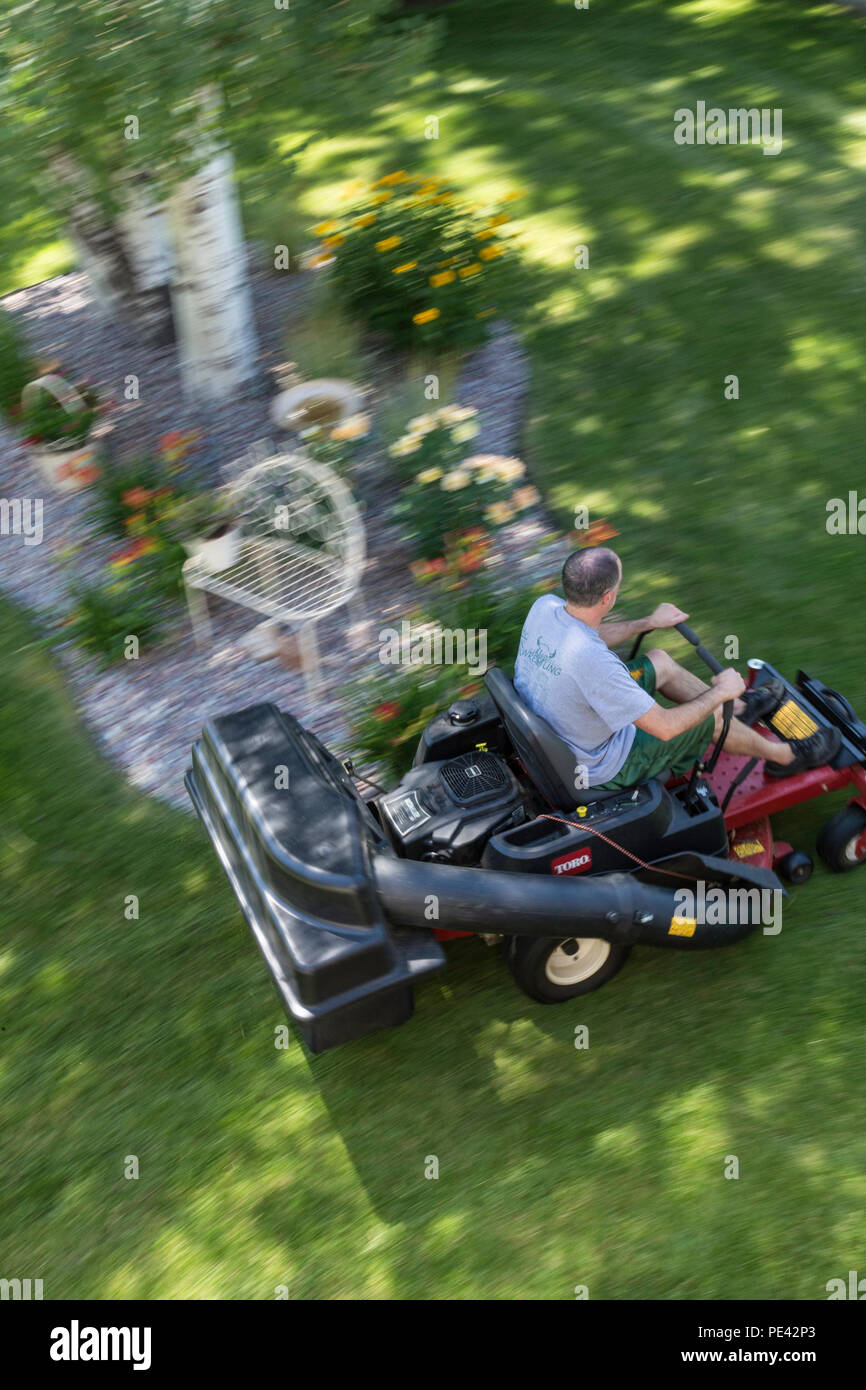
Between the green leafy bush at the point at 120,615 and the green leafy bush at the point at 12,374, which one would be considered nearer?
the green leafy bush at the point at 120,615

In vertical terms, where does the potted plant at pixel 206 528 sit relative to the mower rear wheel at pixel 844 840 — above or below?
above

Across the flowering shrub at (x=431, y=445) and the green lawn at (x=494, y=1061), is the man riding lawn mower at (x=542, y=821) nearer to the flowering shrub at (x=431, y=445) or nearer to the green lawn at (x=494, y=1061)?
the green lawn at (x=494, y=1061)

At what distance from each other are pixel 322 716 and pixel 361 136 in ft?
21.7

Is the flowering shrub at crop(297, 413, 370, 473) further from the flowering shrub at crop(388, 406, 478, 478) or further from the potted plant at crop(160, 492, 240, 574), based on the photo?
the potted plant at crop(160, 492, 240, 574)

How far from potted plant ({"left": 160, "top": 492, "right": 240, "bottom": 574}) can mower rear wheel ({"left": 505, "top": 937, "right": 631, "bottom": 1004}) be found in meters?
2.62

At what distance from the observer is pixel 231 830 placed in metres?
4.36

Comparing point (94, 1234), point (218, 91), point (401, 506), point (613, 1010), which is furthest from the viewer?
point (401, 506)

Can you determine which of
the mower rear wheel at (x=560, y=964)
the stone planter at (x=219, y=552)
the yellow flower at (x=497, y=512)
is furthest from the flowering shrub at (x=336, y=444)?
the mower rear wheel at (x=560, y=964)

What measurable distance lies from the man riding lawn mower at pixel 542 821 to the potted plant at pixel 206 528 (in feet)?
Answer: 5.43

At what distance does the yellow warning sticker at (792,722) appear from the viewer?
197 inches

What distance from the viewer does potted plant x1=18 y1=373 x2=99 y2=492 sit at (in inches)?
285
